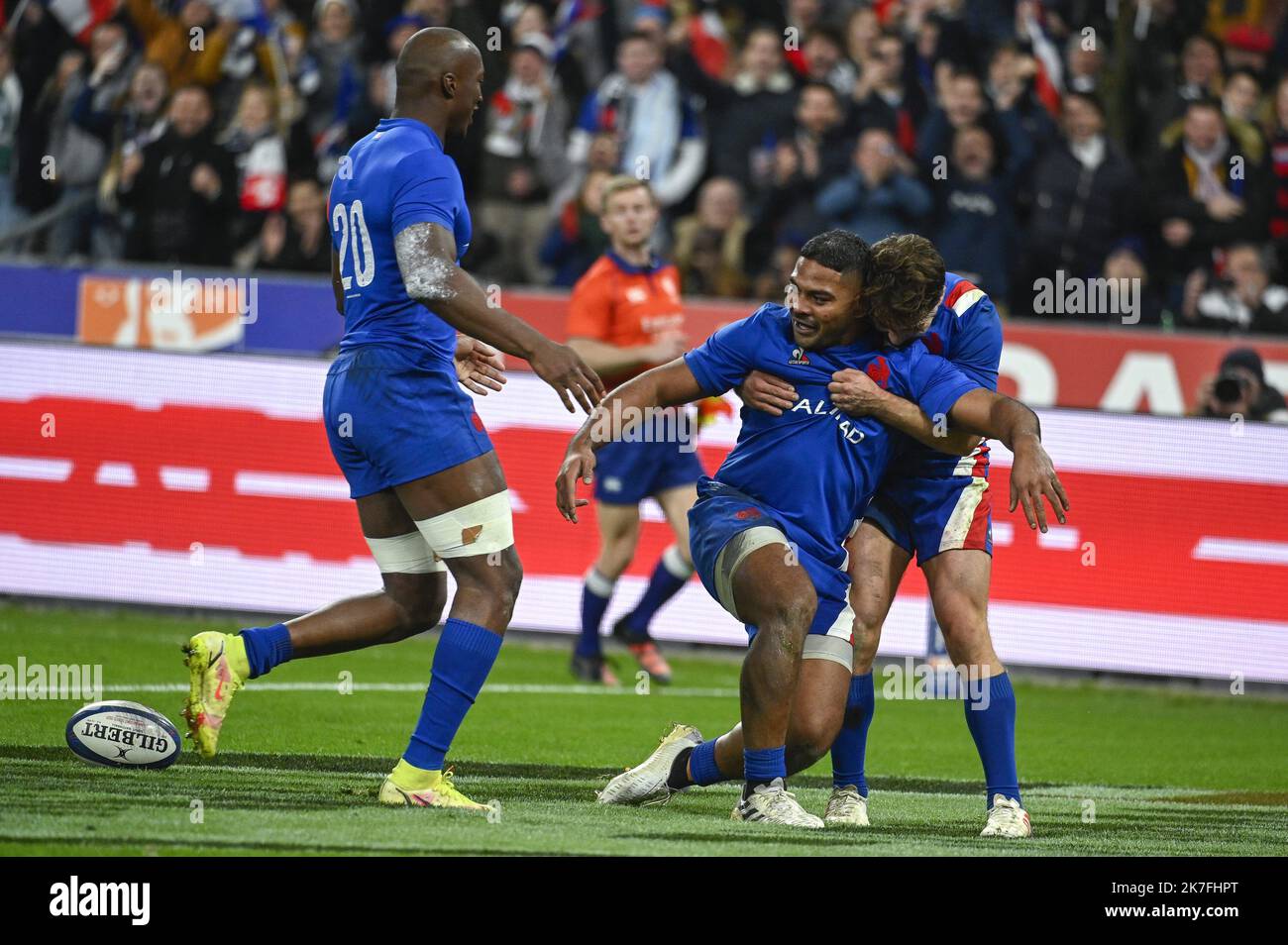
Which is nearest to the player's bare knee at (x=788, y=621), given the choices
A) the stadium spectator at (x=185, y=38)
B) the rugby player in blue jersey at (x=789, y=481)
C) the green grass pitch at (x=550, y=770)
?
the rugby player in blue jersey at (x=789, y=481)

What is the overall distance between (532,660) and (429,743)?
210 inches

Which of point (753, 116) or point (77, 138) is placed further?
point (77, 138)

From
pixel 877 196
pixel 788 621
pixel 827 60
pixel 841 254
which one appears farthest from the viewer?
pixel 827 60

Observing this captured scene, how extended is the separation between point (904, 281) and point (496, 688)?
462cm

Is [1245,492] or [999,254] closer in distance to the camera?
[1245,492]

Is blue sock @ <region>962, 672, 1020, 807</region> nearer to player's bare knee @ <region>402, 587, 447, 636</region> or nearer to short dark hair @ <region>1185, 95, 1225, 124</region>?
player's bare knee @ <region>402, 587, 447, 636</region>

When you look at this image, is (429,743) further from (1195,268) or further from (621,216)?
(1195,268)

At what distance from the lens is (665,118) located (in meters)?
14.8

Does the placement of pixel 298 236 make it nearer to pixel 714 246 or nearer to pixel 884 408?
pixel 714 246

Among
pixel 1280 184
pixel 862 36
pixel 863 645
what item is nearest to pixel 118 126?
pixel 862 36

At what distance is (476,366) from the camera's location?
6.76 metres

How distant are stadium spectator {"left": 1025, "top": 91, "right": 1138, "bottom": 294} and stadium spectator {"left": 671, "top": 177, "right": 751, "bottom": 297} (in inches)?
85.5

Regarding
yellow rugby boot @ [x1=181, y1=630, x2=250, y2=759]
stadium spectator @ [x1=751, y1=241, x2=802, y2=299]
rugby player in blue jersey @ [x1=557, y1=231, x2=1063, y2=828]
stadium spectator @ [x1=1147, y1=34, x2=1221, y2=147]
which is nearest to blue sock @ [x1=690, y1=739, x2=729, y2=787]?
rugby player in blue jersey @ [x1=557, y1=231, x2=1063, y2=828]
